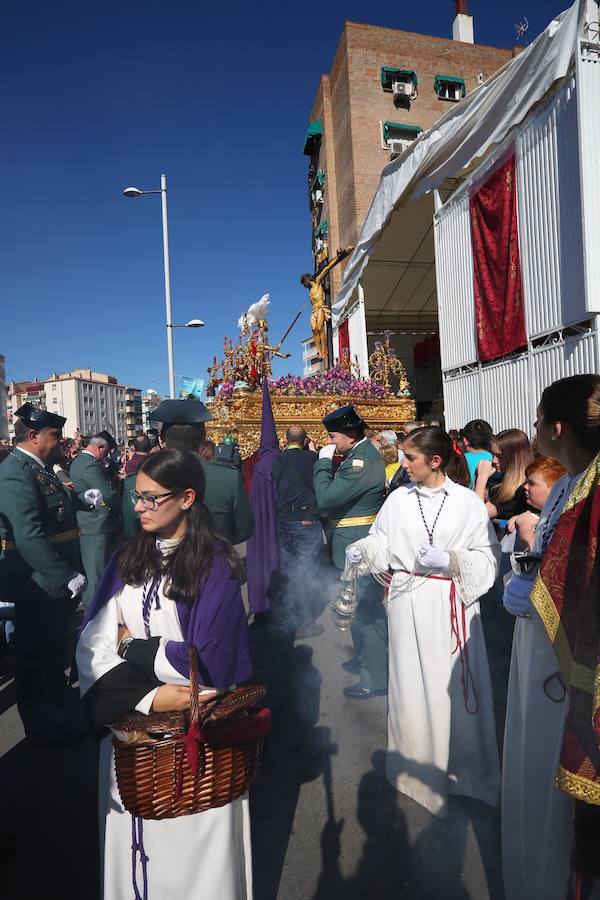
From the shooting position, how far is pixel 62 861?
253 centimetres

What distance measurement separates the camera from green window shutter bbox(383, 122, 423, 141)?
66.3 ft

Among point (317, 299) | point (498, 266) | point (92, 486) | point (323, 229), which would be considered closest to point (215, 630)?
Result: point (92, 486)

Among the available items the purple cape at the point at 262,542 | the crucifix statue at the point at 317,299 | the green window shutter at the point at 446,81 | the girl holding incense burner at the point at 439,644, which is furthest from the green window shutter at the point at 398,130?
the girl holding incense burner at the point at 439,644

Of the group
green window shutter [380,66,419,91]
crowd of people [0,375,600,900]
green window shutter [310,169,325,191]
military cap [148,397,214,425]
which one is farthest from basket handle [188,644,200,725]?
green window shutter [310,169,325,191]

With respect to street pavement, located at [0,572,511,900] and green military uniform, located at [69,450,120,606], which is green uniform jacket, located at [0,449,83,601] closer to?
street pavement, located at [0,572,511,900]

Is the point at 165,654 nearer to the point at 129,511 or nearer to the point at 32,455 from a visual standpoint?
the point at 129,511

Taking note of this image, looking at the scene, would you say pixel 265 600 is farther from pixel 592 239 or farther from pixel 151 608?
pixel 592 239

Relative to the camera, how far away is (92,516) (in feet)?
19.6

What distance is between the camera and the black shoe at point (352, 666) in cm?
448

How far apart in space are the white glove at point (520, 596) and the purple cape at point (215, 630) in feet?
3.40

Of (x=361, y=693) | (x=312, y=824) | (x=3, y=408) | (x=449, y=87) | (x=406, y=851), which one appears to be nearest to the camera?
(x=406, y=851)

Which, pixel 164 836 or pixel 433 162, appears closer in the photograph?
pixel 164 836

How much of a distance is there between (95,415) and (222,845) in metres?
105

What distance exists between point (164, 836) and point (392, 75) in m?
24.8
